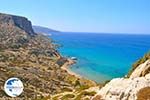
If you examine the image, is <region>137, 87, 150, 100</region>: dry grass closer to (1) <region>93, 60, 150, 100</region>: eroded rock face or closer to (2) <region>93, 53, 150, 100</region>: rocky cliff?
(2) <region>93, 53, 150, 100</region>: rocky cliff

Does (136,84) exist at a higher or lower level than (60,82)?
higher

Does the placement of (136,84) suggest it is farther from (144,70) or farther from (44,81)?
(44,81)

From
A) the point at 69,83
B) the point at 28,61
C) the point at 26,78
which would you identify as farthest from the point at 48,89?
the point at 28,61

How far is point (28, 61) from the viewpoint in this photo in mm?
172875

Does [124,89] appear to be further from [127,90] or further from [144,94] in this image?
[144,94]

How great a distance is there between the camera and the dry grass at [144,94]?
19.3m

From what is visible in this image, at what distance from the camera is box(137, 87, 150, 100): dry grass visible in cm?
1931

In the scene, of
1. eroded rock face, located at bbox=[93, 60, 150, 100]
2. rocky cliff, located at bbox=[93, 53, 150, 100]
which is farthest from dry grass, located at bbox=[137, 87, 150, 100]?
eroded rock face, located at bbox=[93, 60, 150, 100]

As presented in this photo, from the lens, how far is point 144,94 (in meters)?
19.6

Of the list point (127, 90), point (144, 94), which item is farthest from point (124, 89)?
point (144, 94)

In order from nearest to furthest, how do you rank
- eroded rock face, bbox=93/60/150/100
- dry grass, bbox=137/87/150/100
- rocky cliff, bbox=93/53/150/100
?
dry grass, bbox=137/87/150/100 → rocky cliff, bbox=93/53/150/100 → eroded rock face, bbox=93/60/150/100

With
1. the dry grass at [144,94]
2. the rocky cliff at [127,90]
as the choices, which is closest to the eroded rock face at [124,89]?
the rocky cliff at [127,90]

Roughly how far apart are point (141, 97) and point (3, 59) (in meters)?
147

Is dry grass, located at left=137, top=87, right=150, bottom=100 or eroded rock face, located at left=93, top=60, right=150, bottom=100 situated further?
eroded rock face, located at left=93, top=60, right=150, bottom=100
